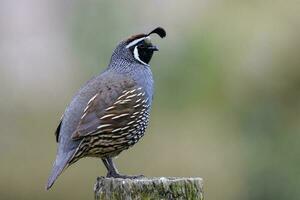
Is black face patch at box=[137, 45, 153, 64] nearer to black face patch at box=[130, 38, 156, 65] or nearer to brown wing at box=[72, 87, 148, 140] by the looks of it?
black face patch at box=[130, 38, 156, 65]

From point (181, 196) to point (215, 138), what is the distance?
6.43 m

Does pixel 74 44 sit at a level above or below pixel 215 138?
above

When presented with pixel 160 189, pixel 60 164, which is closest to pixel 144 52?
pixel 60 164

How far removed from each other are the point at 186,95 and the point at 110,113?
590 cm

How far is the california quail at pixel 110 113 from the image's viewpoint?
664 centimetres

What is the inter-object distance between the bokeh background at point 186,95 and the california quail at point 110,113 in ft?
11.4

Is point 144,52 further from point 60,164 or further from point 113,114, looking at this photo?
point 60,164

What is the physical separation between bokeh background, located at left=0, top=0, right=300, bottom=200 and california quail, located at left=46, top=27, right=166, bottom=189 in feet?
11.4

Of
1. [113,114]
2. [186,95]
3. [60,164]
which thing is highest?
[113,114]

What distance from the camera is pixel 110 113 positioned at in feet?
22.4

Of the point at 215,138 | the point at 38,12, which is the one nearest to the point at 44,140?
the point at 215,138

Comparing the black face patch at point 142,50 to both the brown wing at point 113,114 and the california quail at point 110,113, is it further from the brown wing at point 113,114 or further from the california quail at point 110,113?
the brown wing at point 113,114

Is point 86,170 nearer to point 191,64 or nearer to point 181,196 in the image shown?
point 191,64

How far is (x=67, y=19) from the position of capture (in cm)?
1491
